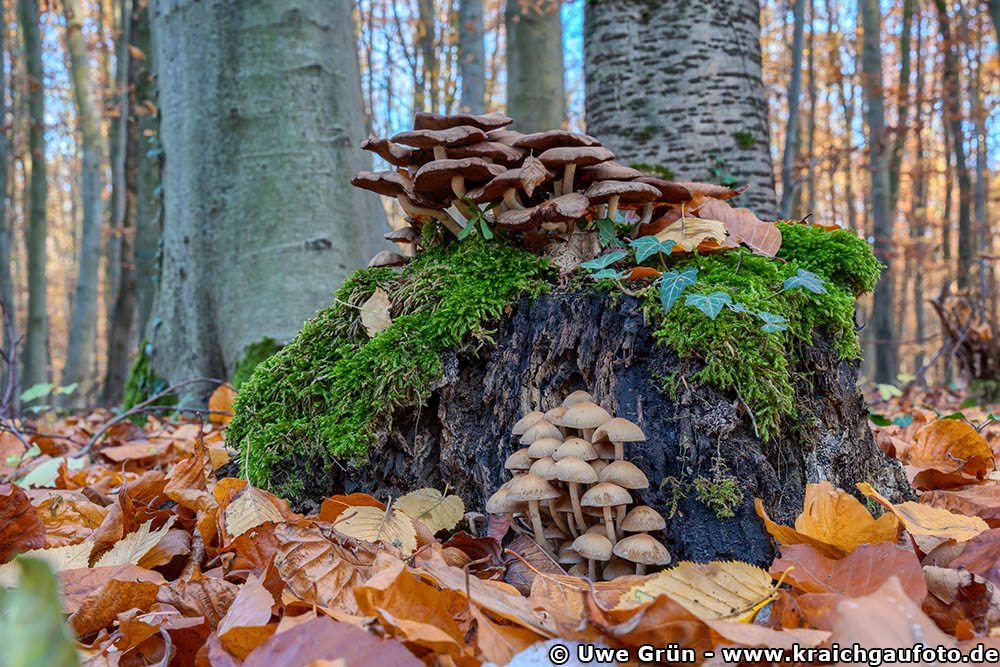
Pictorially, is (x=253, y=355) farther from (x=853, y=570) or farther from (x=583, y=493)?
(x=853, y=570)

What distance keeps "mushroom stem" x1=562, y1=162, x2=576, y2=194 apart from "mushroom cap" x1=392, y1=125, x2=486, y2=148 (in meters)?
0.33

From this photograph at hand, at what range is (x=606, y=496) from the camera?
5.63 ft

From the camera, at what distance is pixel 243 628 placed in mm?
A: 1317

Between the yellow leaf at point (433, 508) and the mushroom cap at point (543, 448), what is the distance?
1.50ft

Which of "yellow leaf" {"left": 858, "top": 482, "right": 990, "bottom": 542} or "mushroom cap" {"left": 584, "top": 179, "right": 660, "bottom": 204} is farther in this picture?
"mushroom cap" {"left": 584, "top": 179, "right": 660, "bottom": 204}

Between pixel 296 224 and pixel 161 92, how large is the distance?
1833mm

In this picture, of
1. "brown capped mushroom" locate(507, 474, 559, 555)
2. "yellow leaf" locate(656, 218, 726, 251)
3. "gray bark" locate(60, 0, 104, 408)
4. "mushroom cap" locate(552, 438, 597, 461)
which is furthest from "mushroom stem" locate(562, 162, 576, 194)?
"gray bark" locate(60, 0, 104, 408)

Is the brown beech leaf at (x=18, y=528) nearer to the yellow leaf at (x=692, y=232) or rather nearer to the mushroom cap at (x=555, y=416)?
the mushroom cap at (x=555, y=416)

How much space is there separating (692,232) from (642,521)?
109 centimetres

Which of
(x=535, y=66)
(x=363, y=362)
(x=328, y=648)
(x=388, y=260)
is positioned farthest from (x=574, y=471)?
(x=535, y=66)

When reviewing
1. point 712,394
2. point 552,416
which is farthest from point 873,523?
point 552,416

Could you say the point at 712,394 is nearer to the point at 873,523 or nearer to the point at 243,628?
the point at 873,523

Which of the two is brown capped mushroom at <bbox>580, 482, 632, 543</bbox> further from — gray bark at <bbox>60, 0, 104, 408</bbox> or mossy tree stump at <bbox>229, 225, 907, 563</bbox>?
gray bark at <bbox>60, 0, 104, 408</bbox>

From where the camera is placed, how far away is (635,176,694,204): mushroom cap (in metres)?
2.29
